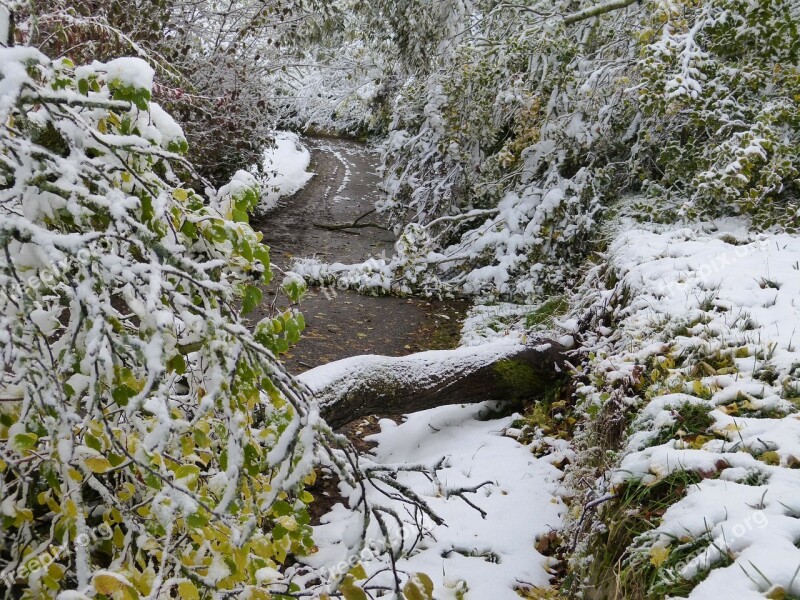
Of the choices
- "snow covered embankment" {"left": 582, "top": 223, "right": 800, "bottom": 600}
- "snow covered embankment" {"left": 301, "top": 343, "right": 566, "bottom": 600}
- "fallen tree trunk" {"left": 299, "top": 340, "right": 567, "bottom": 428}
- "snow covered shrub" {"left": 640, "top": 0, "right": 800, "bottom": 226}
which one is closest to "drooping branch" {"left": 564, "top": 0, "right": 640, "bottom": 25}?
"snow covered shrub" {"left": 640, "top": 0, "right": 800, "bottom": 226}

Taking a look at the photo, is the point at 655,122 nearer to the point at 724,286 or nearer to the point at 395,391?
the point at 724,286

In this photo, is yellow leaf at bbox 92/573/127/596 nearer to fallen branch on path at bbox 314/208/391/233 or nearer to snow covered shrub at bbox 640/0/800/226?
snow covered shrub at bbox 640/0/800/226

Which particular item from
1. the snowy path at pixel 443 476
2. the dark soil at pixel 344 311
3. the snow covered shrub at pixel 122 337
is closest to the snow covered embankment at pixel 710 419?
the snowy path at pixel 443 476

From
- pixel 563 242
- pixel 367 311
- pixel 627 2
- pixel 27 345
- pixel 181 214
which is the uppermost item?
pixel 627 2

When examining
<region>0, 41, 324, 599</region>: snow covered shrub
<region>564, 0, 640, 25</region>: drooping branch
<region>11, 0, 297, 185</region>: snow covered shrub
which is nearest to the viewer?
<region>0, 41, 324, 599</region>: snow covered shrub

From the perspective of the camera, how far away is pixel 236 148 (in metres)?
10.7

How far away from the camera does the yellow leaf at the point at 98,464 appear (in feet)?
4.47

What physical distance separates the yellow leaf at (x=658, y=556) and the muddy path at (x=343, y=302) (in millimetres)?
4084

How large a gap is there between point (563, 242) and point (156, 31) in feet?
20.7

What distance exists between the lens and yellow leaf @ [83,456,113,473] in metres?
1.36

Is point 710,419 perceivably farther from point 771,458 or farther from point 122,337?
point 122,337

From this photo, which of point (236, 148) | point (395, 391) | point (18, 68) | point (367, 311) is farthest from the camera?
point (236, 148)

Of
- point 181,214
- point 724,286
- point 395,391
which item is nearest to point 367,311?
point 395,391

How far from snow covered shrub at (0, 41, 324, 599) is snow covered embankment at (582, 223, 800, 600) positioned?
1437 mm
